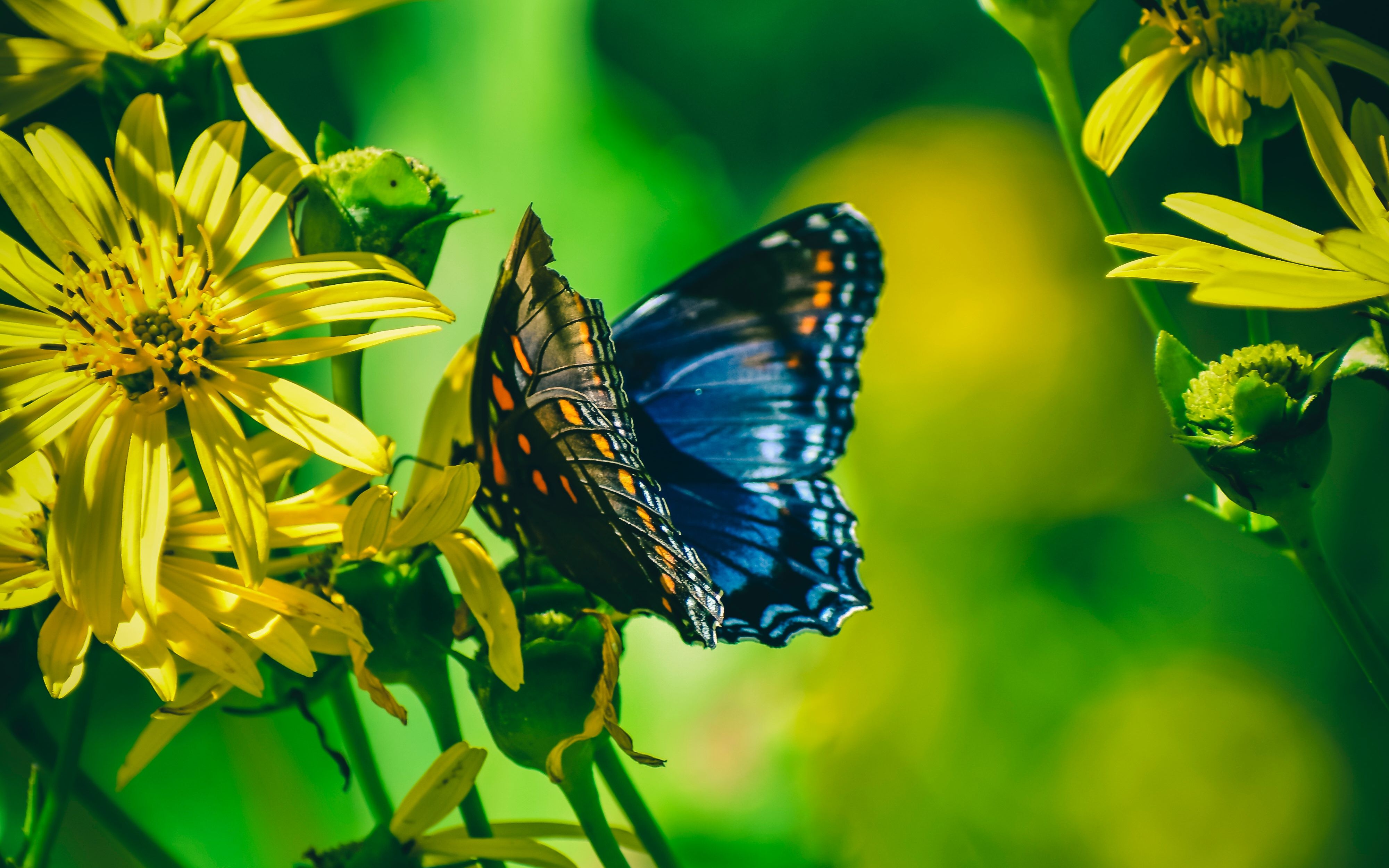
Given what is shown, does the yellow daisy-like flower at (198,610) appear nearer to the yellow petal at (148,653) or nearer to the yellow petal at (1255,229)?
the yellow petal at (148,653)

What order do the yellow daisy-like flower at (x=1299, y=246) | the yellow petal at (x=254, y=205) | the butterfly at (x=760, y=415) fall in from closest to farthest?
1. the yellow daisy-like flower at (x=1299, y=246)
2. the yellow petal at (x=254, y=205)
3. the butterfly at (x=760, y=415)

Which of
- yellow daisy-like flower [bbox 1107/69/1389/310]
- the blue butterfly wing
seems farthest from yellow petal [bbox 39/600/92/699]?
yellow daisy-like flower [bbox 1107/69/1389/310]

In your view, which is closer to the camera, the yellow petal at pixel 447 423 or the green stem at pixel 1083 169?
the green stem at pixel 1083 169

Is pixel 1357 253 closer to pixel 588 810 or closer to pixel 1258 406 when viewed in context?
pixel 1258 406

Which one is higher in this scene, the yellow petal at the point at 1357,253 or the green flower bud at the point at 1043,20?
the green flower bud at the point at 1043,20

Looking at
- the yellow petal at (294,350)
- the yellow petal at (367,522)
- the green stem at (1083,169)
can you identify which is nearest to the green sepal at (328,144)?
the yellow petal at (294,350)

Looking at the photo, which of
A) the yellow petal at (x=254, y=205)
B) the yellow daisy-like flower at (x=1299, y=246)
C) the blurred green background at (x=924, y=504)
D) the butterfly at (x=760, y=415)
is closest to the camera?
the yellow daisy-like flower at (x=1299, y=246)

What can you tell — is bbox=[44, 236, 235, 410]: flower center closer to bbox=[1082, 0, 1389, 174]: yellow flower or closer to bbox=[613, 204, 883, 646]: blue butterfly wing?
bbox=[613, 204, 883, 646]: blue butterfly wing
